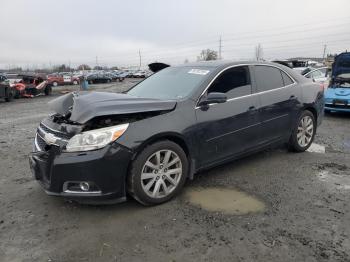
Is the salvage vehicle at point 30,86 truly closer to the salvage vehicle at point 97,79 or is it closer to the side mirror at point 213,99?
the salvage vehicle at point 97,79

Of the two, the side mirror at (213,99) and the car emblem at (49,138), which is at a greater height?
the side mirror at (213,99)

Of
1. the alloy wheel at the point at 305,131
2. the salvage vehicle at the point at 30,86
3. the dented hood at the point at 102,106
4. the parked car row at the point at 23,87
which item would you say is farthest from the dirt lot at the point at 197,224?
the salvage vehicle at the point at 30,86

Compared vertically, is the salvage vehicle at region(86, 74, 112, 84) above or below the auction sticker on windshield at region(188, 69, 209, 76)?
below

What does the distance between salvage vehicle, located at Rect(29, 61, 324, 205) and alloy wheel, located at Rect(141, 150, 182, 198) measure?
0.04ft

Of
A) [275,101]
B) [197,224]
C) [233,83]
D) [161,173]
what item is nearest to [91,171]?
[161,173]

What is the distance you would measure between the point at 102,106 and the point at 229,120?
1726 millimetres

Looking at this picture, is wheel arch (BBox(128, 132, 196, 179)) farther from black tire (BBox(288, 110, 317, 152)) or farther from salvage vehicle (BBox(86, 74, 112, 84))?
salvage vehicle (BBox(86, 74, 112, 84))

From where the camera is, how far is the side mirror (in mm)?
4199

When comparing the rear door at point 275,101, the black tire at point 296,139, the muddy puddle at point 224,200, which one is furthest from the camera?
the black tire at point 296,139

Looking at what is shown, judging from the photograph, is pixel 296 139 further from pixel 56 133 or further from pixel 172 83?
pixel 56 133

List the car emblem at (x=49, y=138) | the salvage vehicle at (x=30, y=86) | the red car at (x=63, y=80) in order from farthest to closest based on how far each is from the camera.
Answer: the red car at (x=63, y=80) → the salvage vehicle at (x=30, y=86) → the car emblem at (x=49, y=138)

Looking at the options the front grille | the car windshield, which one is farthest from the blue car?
the front grille

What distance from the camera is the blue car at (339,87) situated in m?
9.88

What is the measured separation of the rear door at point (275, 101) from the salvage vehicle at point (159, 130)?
2 centimetres
